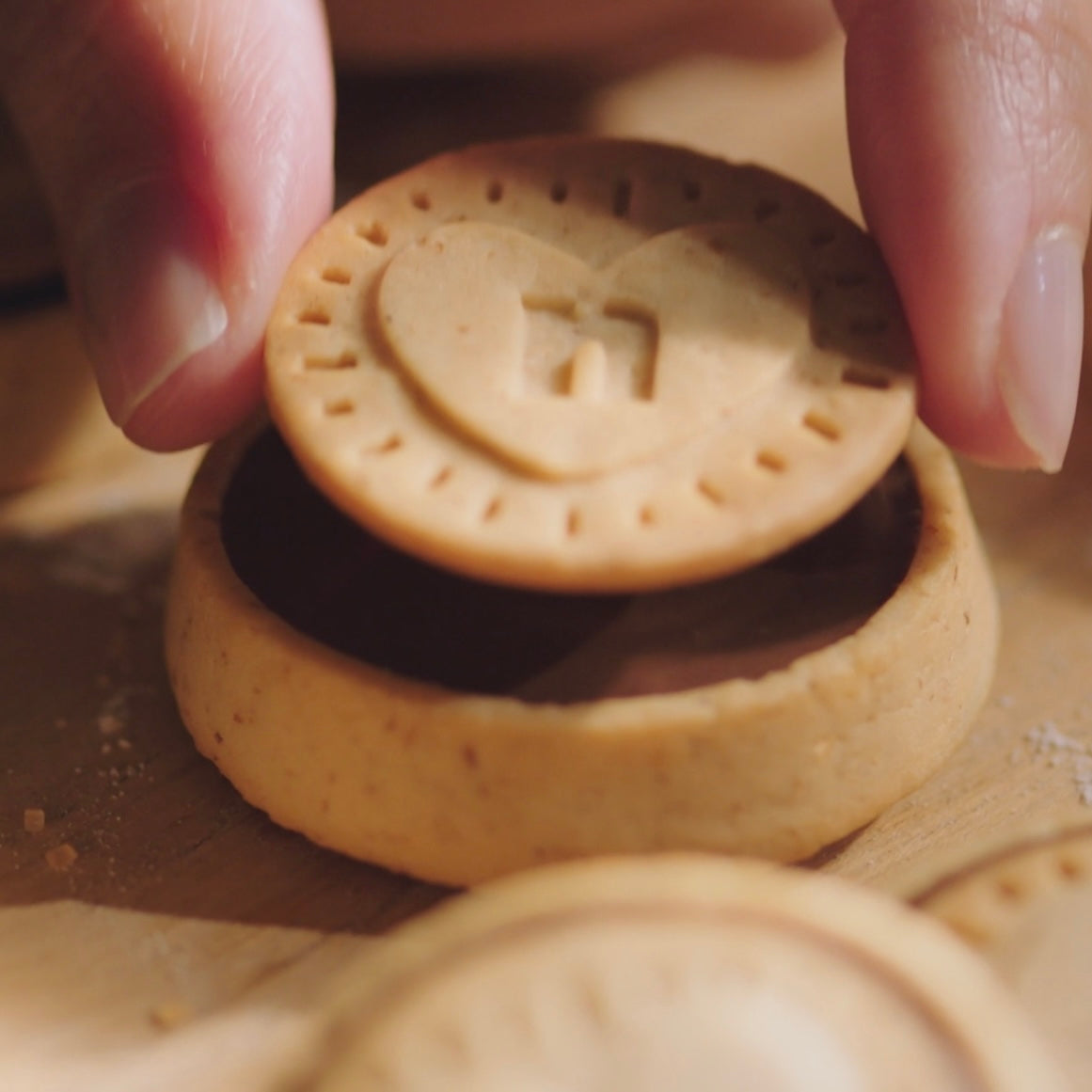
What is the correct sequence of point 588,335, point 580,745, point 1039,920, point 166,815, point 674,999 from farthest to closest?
point 166,815
point 588,335
point 580,745
point 1039,920
point 674,999

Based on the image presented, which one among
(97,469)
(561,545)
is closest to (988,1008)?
(561,545)

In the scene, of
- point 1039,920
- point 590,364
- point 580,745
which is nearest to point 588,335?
point 590,364

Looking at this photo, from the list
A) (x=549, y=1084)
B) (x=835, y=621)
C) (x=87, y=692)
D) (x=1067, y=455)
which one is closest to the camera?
(x=549, y=1084)

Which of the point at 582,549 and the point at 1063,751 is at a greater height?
the point at 582,549

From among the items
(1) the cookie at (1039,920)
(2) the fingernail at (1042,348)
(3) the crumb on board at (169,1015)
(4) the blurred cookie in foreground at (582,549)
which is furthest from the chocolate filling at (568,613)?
(3) the crumb on board at (169,1015)

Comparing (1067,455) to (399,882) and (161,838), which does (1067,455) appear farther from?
(161,838)

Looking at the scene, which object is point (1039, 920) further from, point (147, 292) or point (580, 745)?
point (147, 292)
